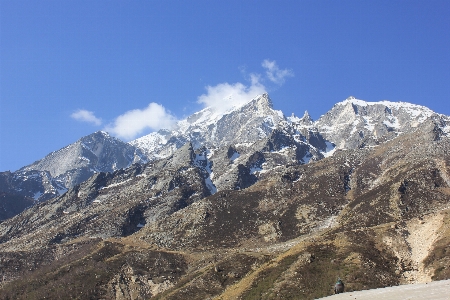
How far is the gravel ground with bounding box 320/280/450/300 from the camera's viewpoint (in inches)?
1599

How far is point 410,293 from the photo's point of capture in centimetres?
4294

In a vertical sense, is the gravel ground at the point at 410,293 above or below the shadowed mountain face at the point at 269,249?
below

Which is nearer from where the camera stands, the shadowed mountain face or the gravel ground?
the gravel ground

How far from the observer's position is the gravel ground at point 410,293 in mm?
40616

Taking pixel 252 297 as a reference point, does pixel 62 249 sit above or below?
above

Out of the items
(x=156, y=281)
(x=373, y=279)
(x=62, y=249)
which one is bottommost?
(x=373, y=279)

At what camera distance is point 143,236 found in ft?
→ 553

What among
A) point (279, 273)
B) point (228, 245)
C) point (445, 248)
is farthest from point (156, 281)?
point (445, 248)

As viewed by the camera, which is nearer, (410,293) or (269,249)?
(410,293)

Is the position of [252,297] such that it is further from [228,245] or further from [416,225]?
[228,245]

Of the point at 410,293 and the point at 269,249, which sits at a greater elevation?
the point at 269,249

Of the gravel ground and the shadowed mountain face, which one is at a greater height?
the shadowed mountain face

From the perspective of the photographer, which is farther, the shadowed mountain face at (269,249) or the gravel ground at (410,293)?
the shadowed mountain face at (269,249)

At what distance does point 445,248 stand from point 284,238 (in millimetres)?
82043
